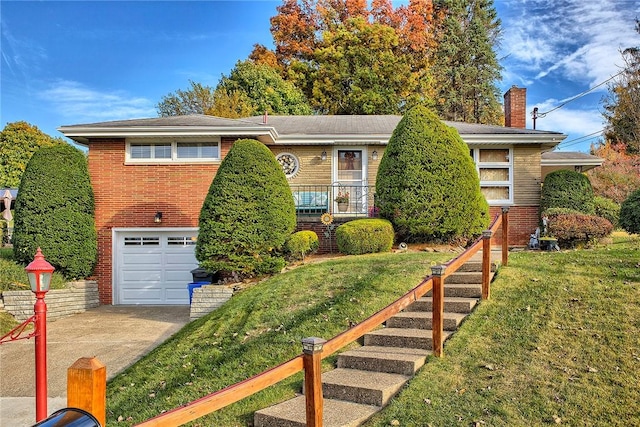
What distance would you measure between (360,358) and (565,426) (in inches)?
82.8

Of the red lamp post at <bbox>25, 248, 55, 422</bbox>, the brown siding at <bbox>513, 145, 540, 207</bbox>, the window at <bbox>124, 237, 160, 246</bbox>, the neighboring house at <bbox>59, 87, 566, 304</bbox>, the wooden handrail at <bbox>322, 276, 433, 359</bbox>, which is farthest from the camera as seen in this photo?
the brown siding at <bbox>513, 145, 540, 207</bbox>

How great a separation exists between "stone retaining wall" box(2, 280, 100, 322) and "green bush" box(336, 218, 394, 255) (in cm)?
Result: 686

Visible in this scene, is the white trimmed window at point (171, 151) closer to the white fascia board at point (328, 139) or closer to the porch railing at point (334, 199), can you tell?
the white fascia board at point (328, 139)

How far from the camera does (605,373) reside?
4.36 m

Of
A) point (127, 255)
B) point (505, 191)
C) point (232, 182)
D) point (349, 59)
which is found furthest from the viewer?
point (349, 59)

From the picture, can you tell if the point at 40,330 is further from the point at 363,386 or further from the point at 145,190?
the point at 145,190

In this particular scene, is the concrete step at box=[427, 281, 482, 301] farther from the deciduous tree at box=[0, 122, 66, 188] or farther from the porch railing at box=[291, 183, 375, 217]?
the deciduous tree at box=[0, 122, 66, 188]

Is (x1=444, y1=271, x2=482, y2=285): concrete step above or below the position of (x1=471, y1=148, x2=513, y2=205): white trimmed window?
below

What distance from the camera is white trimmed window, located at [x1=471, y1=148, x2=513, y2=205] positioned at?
14.9 metres

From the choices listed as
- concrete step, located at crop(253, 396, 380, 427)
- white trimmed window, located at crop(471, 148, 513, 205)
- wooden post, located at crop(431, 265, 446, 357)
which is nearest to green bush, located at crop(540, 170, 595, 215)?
white trimmed window, located at crop(471, 148, 513, 205)

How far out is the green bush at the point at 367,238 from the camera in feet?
35.2

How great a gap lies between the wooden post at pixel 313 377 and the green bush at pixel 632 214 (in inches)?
342

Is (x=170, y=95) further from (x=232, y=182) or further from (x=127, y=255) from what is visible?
(x=232, y=182)

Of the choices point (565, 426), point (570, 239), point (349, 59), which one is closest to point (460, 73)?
point (349, 59)
